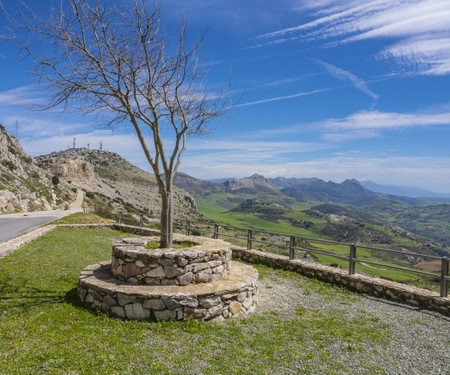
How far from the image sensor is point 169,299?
251 inches

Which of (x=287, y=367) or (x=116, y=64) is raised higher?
(x=116, y=64)

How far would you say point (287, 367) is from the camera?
16.1 feet

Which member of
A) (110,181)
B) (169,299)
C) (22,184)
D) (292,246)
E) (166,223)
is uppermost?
(110,181)

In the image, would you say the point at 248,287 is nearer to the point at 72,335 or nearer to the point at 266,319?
the point at 266,319

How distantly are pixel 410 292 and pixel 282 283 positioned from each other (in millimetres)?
3522

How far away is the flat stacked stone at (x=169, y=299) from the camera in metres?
6.38

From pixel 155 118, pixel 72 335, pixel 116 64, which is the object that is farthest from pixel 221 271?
pixel 116 64

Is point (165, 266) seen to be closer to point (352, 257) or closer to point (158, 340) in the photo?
Answer: point (158, 340)

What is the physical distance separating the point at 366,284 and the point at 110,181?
9044 cm

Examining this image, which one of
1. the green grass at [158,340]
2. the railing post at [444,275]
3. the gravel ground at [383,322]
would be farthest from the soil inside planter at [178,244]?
the railing post at [444,275]

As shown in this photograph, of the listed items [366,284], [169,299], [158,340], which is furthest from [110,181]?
[158,340]

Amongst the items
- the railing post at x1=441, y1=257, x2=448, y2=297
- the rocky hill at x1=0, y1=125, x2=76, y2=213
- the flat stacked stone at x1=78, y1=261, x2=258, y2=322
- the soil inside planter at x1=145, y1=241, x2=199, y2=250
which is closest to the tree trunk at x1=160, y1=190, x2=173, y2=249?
the soil inside planter at x1=145, y1=241, x2=199, y2=250

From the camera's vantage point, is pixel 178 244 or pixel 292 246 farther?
pixel 292 246

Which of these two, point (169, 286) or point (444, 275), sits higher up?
point (444, 275)
